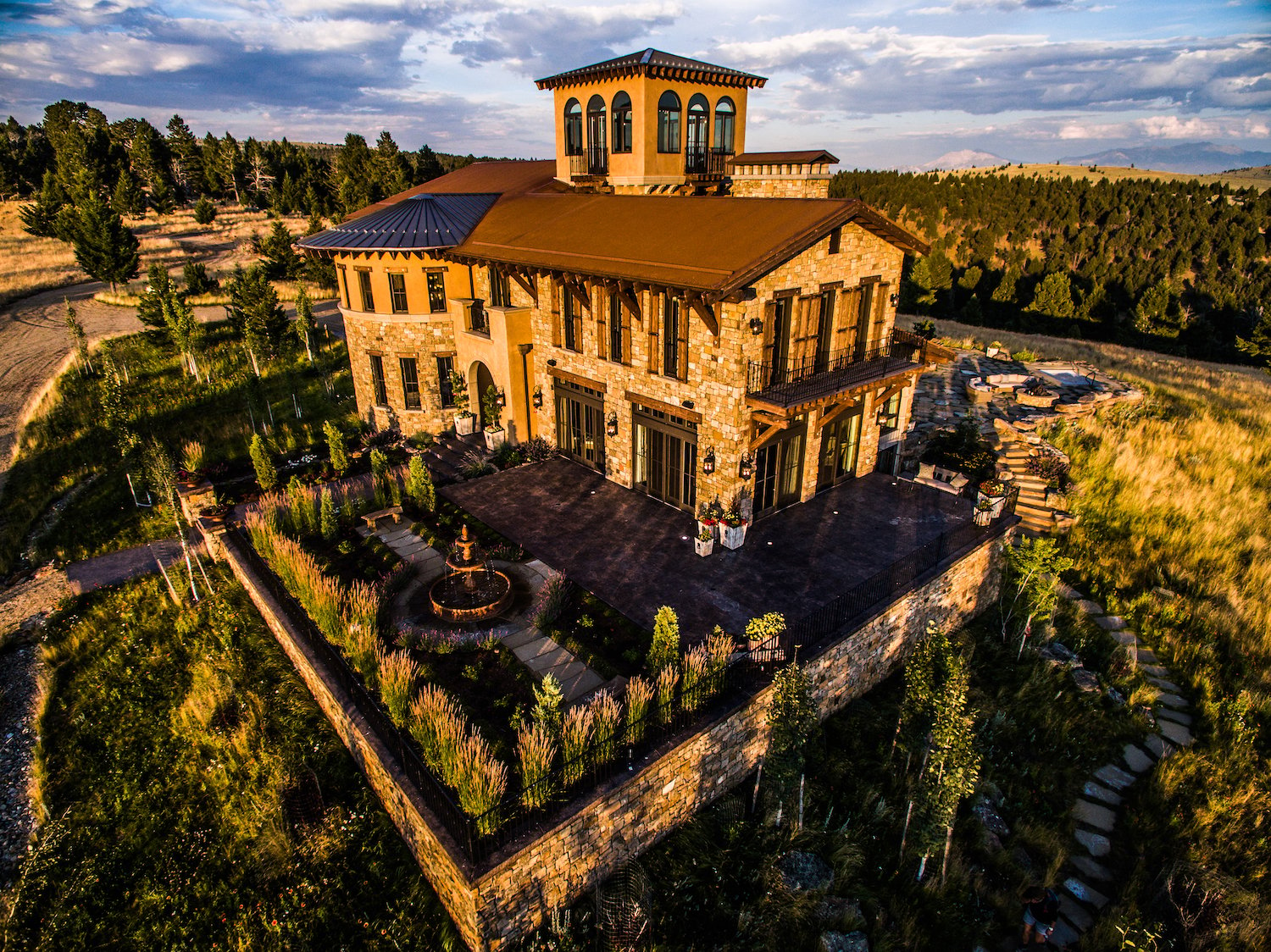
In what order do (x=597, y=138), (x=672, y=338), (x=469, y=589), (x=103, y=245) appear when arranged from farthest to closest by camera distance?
(x=103, y=245), (x=597, y=138), (x=672, y=338), (x=469, y=589)

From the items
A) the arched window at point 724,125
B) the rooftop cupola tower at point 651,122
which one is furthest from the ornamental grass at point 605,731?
the arched window at point 724,125

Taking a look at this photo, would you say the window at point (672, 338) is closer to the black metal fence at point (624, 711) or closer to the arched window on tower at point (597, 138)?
the black metal fence at point (624, 711)

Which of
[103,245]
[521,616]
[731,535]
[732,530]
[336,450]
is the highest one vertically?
[103,245]

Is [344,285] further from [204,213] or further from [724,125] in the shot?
[204,213]

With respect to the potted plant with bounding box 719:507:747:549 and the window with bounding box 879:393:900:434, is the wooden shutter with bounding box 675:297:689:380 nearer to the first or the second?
the potted plant with bounding box 719:507:747:549

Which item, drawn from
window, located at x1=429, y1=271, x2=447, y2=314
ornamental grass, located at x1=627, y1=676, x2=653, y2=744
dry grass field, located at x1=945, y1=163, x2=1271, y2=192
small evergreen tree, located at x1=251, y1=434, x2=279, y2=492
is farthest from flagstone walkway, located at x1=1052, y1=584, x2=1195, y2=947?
dry grass field, located at x1=945, y1=163, x2=1271, y2=192

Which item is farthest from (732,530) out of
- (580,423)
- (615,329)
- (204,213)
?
(204,213)
